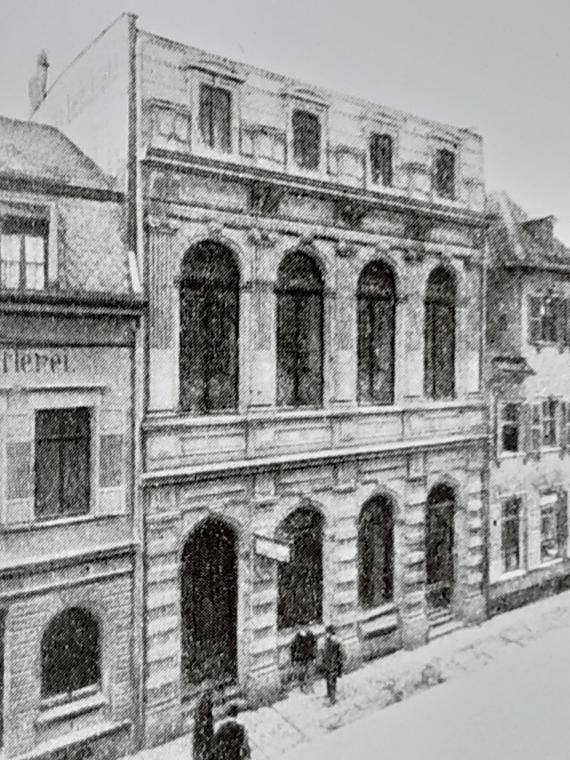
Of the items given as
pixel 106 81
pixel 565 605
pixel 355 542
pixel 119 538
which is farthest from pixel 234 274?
pixel 565 605

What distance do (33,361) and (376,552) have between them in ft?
25.1

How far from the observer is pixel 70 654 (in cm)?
980

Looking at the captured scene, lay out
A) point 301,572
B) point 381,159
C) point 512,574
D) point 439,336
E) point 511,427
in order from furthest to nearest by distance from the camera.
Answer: point 511,427
point 512,574
point 439,336
point 381,159
point 301,572

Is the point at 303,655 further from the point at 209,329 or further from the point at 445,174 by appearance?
the point at 445,174

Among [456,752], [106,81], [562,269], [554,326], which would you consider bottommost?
[456,752]

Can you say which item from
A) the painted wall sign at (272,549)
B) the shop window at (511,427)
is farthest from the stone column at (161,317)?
the shop window at (511,427)

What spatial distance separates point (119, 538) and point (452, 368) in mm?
8047

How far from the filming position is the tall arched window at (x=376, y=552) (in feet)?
43.1

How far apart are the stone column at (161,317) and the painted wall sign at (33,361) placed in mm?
1364

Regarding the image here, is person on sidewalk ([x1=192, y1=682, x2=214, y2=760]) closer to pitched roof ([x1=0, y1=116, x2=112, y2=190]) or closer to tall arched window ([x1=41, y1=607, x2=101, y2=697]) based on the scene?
tall arched window ([x1=41, y1=607, x2=101, y2=697])

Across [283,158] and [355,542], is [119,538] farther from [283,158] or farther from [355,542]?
[283,158]

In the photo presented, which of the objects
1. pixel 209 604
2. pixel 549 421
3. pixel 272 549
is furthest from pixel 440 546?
pixel 209 604

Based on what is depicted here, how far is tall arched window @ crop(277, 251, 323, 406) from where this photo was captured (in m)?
11.9

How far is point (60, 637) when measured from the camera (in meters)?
9.72
